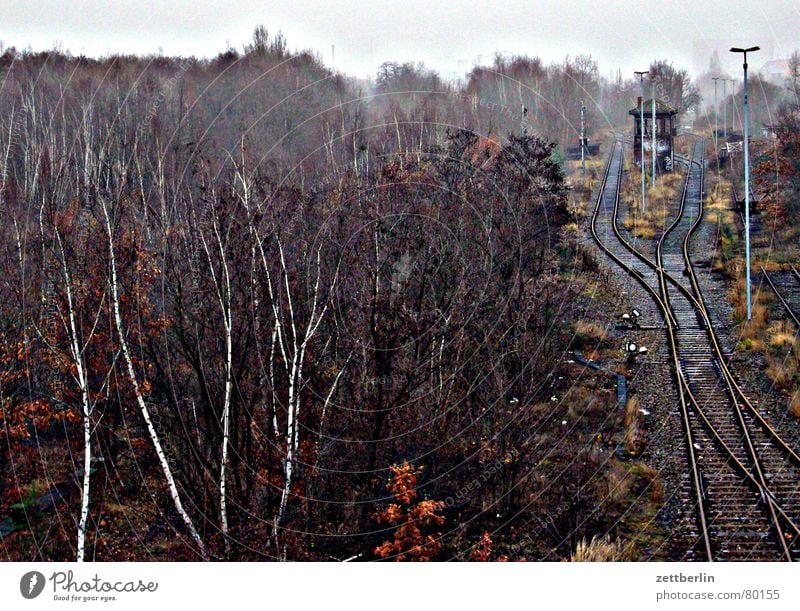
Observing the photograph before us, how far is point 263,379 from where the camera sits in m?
5.64

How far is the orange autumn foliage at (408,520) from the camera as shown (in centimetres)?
526

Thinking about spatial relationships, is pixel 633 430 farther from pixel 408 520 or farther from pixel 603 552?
Result: pixel 408 520

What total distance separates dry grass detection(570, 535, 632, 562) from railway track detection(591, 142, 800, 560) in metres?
0.37

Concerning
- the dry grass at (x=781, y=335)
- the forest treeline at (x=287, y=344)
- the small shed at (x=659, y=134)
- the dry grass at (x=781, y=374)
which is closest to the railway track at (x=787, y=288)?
the dry grass at (x=781, y=335)

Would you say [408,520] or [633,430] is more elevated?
[633,430]

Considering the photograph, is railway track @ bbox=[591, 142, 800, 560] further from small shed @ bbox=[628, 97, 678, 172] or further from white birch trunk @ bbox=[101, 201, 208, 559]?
white birch trunk @ bbox=[101, 201, 208, 559]

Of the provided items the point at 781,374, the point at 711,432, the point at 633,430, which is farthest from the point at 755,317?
the point at 633,430

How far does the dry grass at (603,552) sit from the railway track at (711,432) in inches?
14.7

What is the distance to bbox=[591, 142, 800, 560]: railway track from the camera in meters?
4.87

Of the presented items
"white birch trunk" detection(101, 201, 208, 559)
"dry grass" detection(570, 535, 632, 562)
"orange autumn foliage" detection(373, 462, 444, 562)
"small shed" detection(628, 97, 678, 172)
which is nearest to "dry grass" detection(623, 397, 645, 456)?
"dry grass" detection(570, 535, 632, 562)

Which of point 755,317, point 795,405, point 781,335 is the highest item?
point 755,317

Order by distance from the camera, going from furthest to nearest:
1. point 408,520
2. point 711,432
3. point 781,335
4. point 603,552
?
point 781,335 → point 711,432 → point 408,520 → point 603,552

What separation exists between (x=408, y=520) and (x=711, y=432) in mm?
2201

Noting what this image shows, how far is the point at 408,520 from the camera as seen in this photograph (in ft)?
17.7
